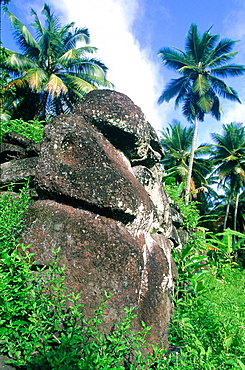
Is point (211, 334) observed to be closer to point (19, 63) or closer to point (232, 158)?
point (19, 63)

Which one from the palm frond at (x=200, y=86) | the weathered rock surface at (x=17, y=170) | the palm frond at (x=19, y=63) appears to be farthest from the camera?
the palm frond at (x=200, y=86)

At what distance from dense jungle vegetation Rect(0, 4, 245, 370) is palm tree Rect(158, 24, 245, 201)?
68mm

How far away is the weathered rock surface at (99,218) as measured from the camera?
205 centimetres

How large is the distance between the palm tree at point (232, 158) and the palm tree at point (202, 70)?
16.5 feet

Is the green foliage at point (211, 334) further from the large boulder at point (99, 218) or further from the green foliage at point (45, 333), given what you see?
the green foliage at point (45, 333)

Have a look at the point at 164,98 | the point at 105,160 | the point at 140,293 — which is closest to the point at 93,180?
the point at 105,160

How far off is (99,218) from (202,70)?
1936cm

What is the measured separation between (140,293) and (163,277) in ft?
0.93

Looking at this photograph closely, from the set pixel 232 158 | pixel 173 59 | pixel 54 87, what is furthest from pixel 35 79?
pixel 232 158

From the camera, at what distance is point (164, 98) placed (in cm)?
2072

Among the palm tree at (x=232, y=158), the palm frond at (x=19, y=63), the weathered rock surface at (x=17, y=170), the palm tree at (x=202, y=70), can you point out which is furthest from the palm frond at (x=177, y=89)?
the weathered rock surface at (x=17, y=170)

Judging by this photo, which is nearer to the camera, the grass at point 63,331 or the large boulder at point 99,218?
the grass at point 63,331

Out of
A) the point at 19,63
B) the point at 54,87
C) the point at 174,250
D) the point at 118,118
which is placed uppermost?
the point at 19,63

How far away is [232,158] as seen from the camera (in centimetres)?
2356
